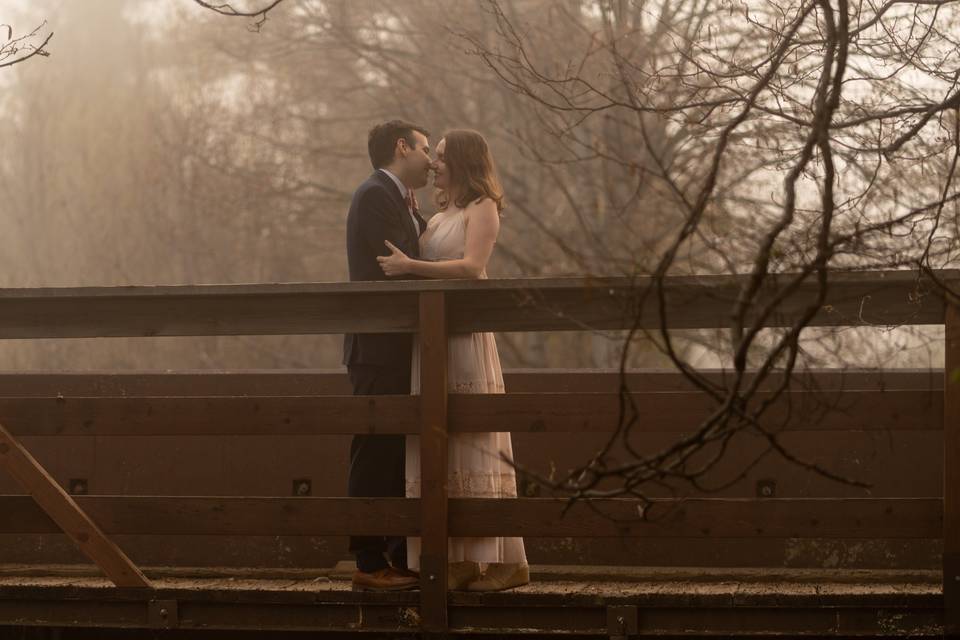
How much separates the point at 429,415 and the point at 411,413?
0.08 m

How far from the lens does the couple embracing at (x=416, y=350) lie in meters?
6.00

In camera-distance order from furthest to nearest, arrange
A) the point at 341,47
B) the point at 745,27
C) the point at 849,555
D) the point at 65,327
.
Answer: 1. the point at 341,47
2. the point at 745,27
3. the point at 849,555
4. the point at 65,327

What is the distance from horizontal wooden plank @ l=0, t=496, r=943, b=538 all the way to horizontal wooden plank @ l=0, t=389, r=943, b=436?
0.26 metres

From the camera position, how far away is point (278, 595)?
592 cm

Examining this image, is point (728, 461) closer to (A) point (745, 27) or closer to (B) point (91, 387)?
(B) point (91, 387)

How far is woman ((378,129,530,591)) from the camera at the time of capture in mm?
5980

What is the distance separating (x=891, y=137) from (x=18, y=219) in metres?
23.5

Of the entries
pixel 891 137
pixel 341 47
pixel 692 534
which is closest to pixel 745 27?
pixel 341 47

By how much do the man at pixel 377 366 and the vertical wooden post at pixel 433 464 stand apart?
0.78ft

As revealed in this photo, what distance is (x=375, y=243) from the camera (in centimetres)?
623

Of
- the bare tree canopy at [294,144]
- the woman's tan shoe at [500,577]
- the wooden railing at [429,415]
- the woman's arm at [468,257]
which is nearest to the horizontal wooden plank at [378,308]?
the wooden railing at [429,415]

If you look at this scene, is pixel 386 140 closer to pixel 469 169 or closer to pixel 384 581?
pixel 469 169

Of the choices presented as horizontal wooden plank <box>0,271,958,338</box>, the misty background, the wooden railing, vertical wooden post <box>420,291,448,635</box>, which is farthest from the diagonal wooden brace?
the misty background

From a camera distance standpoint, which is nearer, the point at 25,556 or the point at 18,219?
the point at 25,556
